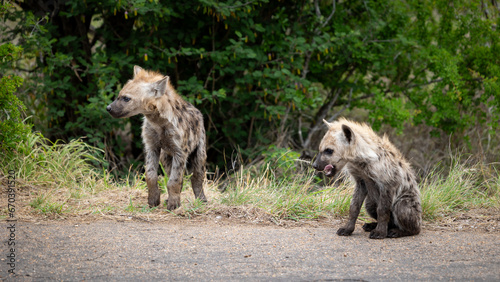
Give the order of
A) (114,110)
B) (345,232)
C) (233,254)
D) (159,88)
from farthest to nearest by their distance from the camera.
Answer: (159,88), (114,110), (345,232), (233,254)

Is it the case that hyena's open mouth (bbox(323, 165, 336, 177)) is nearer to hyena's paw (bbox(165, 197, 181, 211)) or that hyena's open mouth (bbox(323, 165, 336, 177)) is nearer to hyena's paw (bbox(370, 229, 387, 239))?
hyena's paw (bbox(370, 229, 387, 239))

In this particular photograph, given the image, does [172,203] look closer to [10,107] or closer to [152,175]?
[152,175]

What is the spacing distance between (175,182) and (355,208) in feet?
6.55

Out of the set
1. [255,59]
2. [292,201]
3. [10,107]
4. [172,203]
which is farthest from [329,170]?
[255,59]

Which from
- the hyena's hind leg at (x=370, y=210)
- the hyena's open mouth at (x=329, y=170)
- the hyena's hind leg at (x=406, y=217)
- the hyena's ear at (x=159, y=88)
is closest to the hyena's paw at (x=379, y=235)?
the hyena's hind leg at (x=406, y=217)

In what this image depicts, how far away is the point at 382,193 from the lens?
15.7ft

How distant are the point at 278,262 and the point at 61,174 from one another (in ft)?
12.4

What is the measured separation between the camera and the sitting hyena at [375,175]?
4766 millimetres

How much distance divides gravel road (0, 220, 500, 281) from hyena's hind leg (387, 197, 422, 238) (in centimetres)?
10

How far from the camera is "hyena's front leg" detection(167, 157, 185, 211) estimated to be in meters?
5.58

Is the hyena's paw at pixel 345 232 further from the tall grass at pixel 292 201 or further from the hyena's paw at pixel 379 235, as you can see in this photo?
the tall grass at pixel 292 201

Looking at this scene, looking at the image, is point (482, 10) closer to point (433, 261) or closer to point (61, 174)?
point (433, 261)

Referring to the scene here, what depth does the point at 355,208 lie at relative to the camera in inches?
192

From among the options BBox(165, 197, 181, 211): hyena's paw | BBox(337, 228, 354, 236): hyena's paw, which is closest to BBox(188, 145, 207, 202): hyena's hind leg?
BBox(165, 197, 181, 211): hyena's paw
